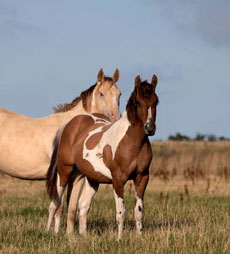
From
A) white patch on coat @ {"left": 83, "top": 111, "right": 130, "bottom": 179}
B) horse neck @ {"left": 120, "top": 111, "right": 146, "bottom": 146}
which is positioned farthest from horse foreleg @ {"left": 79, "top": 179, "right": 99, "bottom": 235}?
horse neck @ {"left": 120, "top": 111, "right": 146, "bottom": 146}

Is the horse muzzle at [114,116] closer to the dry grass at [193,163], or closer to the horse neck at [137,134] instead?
the horse neck at [137,134]

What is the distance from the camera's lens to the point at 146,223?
9273mm

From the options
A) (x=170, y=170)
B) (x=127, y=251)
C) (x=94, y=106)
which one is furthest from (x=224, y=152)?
(x=127, y=251)

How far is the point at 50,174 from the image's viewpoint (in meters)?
8.83

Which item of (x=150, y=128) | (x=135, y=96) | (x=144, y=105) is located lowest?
(x=150, y=128)

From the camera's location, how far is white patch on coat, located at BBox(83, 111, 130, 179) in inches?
277

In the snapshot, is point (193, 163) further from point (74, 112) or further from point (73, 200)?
point (73, 200)

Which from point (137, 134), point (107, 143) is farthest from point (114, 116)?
point (137, 134)

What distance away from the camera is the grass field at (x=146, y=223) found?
6.21m

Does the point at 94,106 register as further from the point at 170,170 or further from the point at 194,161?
the point at 194,161

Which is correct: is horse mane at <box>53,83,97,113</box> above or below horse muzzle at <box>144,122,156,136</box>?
above

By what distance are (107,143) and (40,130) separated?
107 inches

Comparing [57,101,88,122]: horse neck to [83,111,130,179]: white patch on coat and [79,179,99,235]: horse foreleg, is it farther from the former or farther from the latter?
[83,111,130,179]: white patch on coat

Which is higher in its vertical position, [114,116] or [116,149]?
[114,116]
